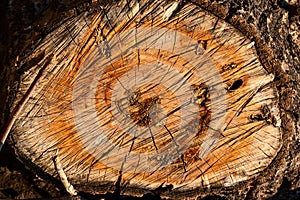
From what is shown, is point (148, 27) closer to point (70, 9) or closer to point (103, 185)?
point (70, 9)

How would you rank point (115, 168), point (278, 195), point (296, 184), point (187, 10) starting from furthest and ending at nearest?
point (278, 195) → point (296, 184) → point (115, 168) → point (187, 10)

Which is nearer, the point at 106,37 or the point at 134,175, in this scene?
the point at 106,37

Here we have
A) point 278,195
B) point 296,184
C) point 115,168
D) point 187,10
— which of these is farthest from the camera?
point 278,195

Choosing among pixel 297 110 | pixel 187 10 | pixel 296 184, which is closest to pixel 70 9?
pixel 187 10

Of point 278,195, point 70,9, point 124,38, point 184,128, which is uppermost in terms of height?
point 70,9
